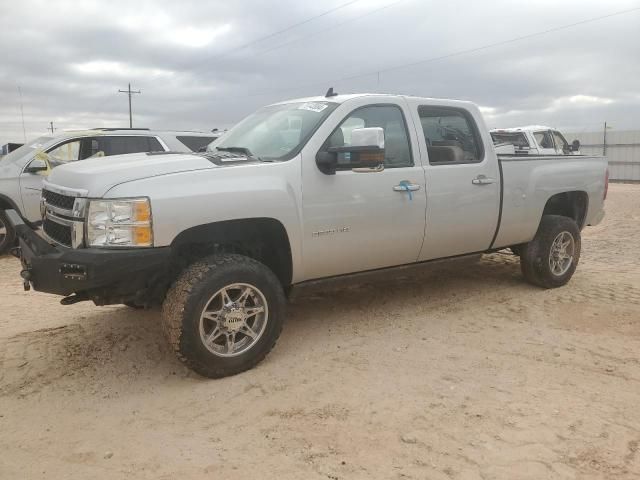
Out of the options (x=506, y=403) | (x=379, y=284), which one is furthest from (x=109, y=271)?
(x=379, y=284)

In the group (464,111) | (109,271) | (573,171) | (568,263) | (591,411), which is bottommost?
(591,411)

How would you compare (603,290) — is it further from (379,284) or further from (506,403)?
(506,403)

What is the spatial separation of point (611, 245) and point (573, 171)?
3.89m

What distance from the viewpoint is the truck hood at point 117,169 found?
351 cm

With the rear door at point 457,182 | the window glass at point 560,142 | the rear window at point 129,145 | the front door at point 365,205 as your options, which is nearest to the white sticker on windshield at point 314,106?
the front door at point 365,205

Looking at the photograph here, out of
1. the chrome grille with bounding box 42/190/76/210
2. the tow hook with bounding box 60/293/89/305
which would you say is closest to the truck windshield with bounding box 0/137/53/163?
the chrome grille with bounding box 42/190/76/210

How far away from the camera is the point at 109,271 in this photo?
335 cm

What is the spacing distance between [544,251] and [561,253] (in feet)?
1.26

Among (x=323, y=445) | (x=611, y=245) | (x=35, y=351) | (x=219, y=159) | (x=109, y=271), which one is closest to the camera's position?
(x=323, y=445)

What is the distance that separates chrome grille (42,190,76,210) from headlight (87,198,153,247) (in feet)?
0.97

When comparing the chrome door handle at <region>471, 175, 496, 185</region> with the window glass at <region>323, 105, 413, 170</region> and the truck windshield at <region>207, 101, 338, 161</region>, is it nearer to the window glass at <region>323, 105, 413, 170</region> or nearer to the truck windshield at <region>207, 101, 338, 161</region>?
the window glass at <region>323, 105, 413, 170</region>

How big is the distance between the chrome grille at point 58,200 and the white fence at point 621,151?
1233 inches

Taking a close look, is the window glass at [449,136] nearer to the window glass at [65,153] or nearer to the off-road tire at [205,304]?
the off-road tire at [205,304]

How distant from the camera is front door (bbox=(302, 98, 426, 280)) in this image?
414 cm
